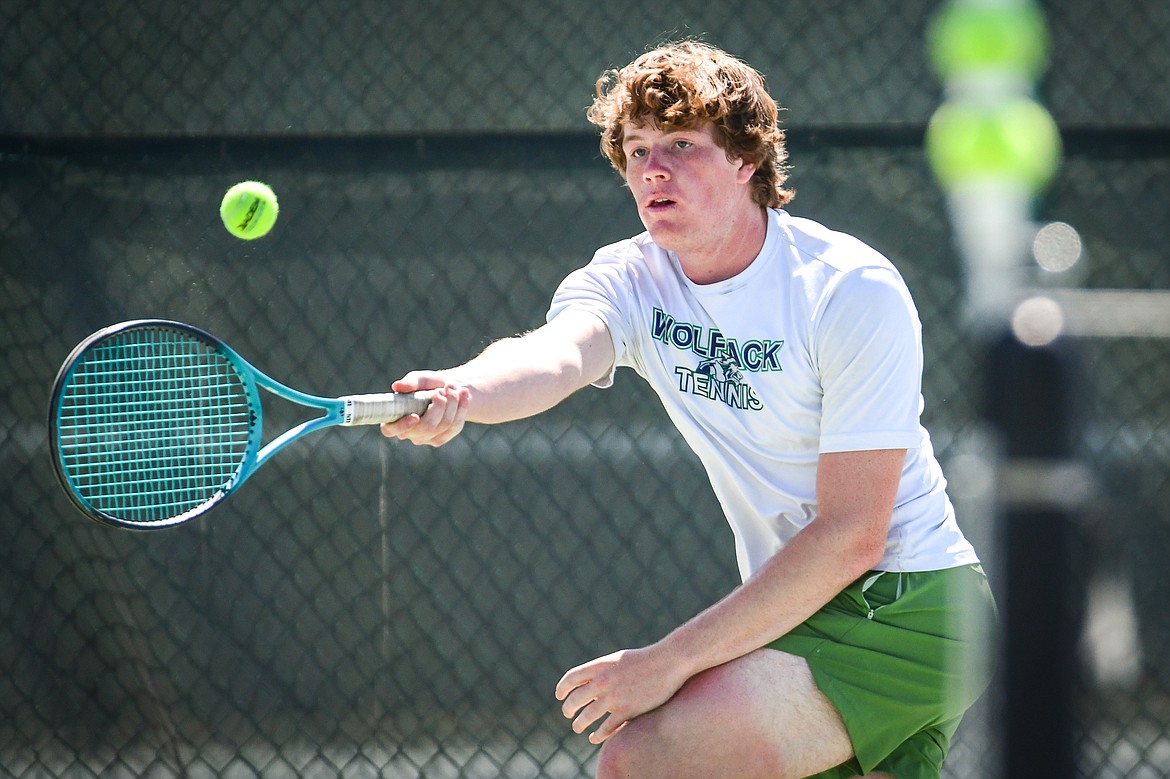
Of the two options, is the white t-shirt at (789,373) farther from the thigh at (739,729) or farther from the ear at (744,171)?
the thigh at (739,729)

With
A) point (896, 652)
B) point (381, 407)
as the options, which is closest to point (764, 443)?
point (896, 652)

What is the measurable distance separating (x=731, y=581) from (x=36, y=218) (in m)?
1.88

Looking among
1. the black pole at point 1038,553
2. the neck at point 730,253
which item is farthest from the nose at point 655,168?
the black pole at point 1038,553

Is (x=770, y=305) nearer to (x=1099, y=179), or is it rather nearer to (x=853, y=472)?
(x=853, y=472)

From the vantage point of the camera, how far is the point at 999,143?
184 cm

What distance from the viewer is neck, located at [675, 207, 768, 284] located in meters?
2.10

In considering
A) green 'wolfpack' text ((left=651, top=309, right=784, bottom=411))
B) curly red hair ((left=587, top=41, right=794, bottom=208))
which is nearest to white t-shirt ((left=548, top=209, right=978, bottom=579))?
green 'wolfpack' text ((left=651, top=309, right=784, bottom=411))

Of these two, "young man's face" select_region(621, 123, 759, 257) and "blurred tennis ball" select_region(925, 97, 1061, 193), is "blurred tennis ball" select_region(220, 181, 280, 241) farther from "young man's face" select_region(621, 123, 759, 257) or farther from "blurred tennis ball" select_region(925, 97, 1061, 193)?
"blurred tennis ball" select_region(925, 97, 1061, 193)

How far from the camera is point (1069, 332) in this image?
98 centimetres

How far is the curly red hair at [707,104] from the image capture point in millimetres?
2086

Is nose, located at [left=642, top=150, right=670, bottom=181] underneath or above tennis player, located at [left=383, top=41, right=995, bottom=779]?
above

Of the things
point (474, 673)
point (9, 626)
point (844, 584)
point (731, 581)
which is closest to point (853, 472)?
point (844, 584)

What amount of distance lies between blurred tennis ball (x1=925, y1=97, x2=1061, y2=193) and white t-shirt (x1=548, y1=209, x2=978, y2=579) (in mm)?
223

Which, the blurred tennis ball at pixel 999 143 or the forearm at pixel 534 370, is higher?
the blurred tennis ball at pixel 999 143
